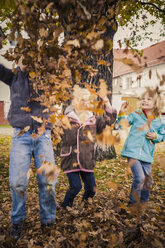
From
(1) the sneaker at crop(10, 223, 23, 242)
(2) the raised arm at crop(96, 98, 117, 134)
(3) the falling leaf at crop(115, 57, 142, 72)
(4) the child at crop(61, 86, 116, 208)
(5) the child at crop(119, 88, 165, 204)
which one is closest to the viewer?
(3) the falling leaf at crop(115, 57, 142, 72)

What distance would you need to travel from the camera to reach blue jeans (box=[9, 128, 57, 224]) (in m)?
2.47

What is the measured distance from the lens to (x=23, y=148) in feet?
8.23

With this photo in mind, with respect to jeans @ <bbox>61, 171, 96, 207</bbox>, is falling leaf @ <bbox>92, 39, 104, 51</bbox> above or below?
above

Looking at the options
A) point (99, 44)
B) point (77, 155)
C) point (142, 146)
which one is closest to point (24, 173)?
point (77, 155)

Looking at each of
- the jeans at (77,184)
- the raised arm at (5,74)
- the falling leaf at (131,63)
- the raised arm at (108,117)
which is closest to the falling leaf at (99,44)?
the falling leaf at (131,63)

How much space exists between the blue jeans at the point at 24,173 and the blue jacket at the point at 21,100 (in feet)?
0.37

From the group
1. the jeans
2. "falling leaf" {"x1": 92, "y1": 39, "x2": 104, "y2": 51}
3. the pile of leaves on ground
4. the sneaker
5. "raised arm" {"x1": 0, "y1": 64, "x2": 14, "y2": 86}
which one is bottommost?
the pile of leaves on ground

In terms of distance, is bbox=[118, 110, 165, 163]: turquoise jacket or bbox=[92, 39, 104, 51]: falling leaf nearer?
bbox=[92, 39, 104, 51]: falling leaf

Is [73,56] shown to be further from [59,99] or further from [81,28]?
[59,99]

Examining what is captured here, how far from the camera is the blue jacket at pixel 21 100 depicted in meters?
2.53

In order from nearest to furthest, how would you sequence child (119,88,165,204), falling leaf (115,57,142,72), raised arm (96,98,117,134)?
falling leaf (115,57,142,72) < raised arm (96,98,117,134) < child (119,88,165,204)

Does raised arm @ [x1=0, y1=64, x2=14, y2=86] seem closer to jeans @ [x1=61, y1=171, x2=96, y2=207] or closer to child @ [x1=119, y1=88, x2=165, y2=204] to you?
jeans @ [x1=61, y1=171, x2=96, y2=207]


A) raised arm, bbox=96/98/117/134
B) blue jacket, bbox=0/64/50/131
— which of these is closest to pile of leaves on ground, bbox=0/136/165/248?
raised arm, bbox=96/98/117/134

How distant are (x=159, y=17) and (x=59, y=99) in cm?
965
